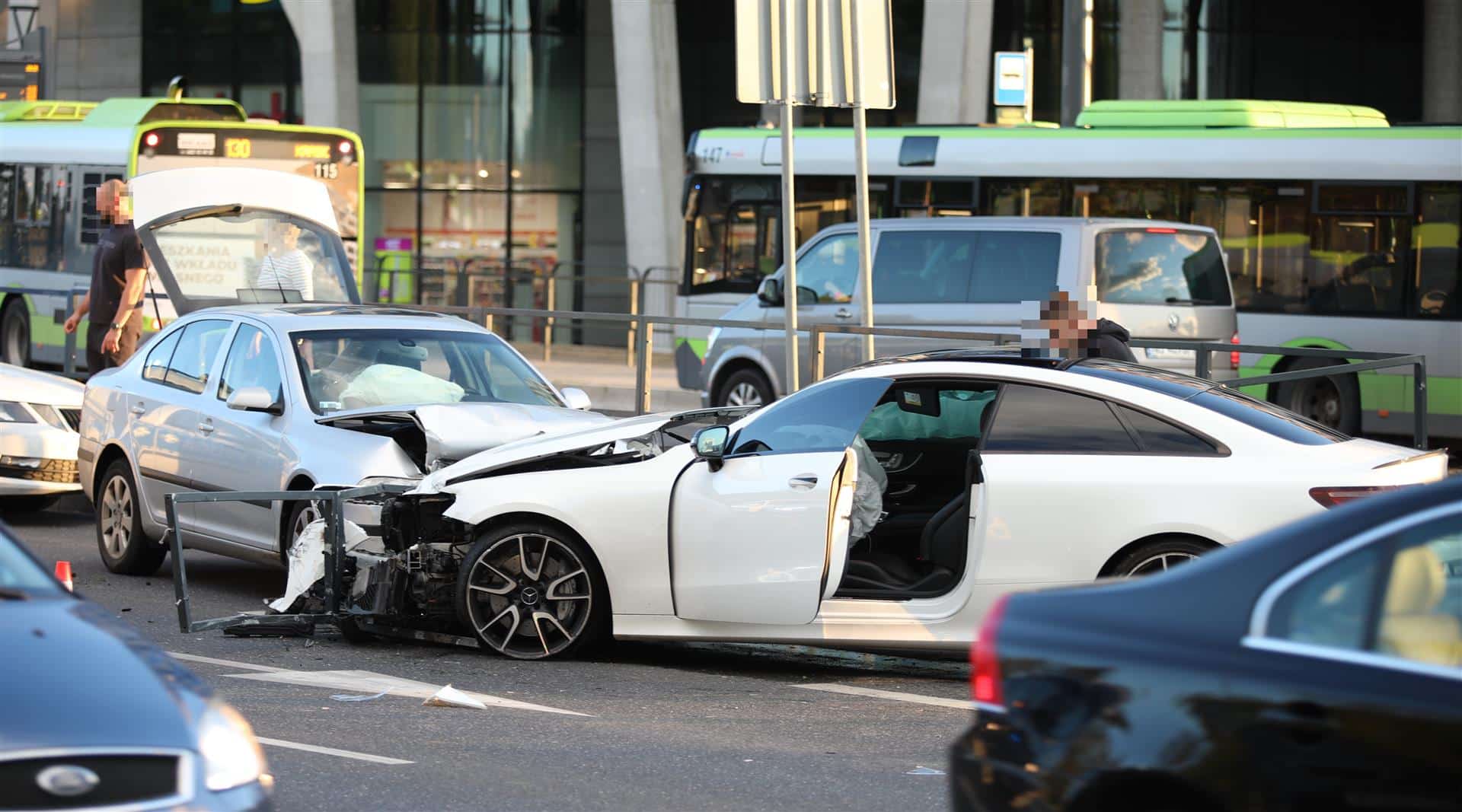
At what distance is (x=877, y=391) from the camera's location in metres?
8.09

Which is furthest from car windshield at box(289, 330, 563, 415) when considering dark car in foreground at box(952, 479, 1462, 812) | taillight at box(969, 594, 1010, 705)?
dark car in foreground at box(952, 479, 1462, 812)

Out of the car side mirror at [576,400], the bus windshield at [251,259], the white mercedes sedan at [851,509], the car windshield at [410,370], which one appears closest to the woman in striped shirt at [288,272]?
the bus windshield at [251,259]

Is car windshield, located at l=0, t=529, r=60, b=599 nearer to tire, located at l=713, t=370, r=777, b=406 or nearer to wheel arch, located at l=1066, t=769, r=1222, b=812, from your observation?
wheel arch, located at l=1066, t=769, r=1222, b=812

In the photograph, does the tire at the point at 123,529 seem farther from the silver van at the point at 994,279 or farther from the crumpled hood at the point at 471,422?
the silver van at the point at 994,279

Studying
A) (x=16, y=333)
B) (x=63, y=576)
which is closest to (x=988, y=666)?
(x=63, y=576)

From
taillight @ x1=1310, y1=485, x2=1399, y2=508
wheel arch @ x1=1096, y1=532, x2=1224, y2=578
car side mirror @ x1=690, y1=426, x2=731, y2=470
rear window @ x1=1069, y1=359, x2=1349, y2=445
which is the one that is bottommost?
wheel arch @ x1=1096, y1=532, x2=1224, y2=578

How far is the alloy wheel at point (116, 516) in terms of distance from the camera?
10883mm

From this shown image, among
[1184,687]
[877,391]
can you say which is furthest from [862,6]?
[1184,687]

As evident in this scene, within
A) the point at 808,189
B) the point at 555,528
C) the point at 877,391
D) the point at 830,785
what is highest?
the point at 808,189

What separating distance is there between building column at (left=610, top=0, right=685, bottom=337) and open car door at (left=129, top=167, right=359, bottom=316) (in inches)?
411

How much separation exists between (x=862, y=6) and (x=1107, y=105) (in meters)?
9.37

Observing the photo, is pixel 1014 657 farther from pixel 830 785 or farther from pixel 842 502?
pixel 842 502

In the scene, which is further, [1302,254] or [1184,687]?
[1302,254]

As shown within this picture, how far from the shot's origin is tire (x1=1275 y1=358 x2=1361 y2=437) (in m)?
16.7
